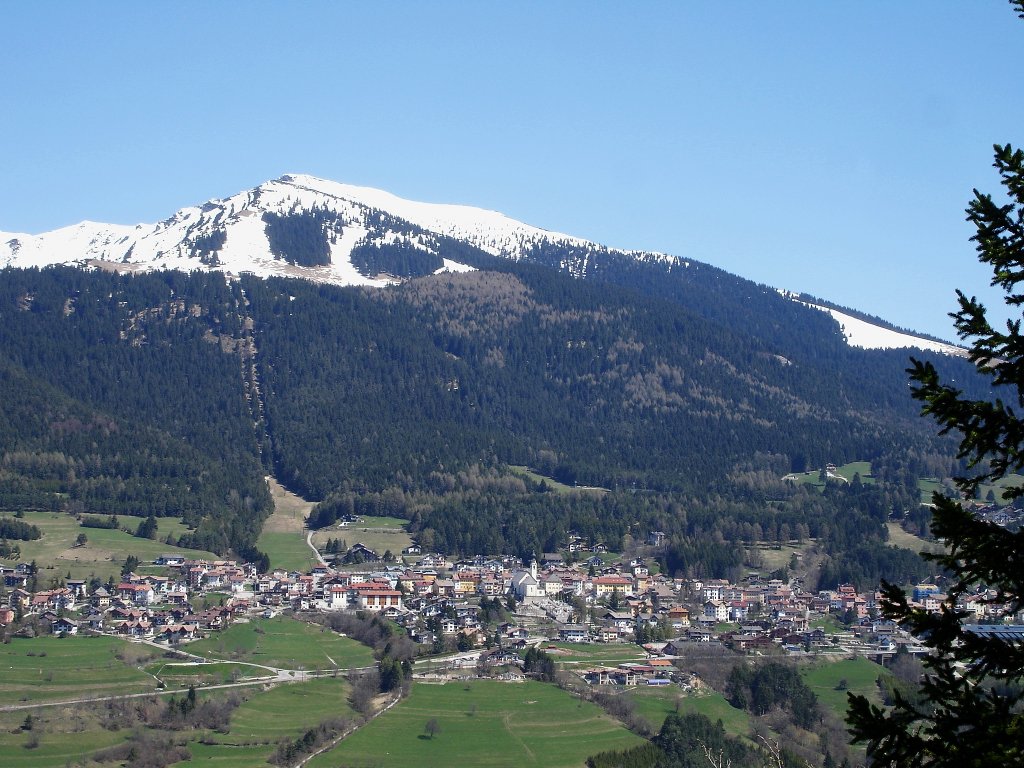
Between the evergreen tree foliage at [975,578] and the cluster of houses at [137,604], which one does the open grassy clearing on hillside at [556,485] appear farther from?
the evergreen tree foliage at [975,578]

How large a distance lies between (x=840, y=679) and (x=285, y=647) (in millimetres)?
29268

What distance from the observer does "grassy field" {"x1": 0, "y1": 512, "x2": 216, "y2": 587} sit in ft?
293

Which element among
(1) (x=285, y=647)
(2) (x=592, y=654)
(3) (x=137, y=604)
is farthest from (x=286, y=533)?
(2) (x=592, y=654)

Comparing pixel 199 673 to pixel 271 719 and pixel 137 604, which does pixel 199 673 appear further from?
pixel 137 604

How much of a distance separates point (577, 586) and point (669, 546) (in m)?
A: 15.7

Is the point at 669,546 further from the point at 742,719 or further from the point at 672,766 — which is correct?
the point at 672,766

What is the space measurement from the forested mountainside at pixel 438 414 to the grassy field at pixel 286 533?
197cm

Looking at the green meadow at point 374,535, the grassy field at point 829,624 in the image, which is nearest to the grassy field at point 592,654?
the grassy field at point 829,624

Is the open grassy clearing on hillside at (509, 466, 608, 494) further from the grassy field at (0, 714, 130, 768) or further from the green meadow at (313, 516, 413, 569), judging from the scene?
the grassy field at (0, 714, 130, 768)

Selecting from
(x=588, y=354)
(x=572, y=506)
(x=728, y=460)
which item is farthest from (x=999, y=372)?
(x=588, y=354)

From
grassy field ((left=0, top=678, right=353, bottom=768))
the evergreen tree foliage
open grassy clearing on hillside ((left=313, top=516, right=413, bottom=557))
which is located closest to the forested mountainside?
open grassy clearing on hillside ((left=313, top=516, right=413, bottom=557))

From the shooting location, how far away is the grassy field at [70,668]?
2254 inches

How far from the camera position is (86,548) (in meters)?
94.8

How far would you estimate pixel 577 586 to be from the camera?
96.6 m
